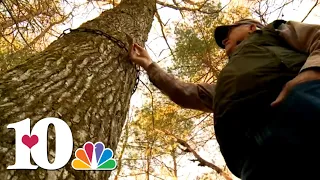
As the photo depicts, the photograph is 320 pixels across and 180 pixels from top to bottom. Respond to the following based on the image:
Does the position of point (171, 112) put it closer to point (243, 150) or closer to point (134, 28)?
point (134, 28)

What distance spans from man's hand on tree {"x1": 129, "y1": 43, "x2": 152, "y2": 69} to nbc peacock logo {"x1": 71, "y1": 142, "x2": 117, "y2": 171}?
53cm

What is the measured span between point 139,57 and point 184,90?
0.26 meters

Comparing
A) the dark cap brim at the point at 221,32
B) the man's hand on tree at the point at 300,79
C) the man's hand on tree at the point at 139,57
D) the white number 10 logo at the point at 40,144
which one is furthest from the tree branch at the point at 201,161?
the man's hand on tree at the point at 300,79

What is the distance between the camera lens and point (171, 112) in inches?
151

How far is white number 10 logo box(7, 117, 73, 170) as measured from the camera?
1069 mm

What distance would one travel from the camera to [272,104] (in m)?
0.96

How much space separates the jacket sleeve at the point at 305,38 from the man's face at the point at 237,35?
25 centimetres

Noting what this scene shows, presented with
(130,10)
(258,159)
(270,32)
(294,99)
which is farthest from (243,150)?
(130,10)

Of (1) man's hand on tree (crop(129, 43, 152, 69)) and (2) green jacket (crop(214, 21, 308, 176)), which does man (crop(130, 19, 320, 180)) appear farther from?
(1) man's hand on tree (crop(129, 43, 152, 69))

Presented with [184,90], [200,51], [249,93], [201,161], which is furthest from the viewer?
[201,161]

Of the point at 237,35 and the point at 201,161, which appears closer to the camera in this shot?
the point at 237,35

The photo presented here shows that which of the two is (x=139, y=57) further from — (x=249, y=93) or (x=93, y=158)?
(x=249, y=93)

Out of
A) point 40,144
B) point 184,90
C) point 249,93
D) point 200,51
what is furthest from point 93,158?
point 200,51

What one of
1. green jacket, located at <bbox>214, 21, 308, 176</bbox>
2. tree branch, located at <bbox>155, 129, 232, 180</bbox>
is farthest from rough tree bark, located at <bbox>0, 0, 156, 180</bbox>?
tree branch, located at <bbox>155, 129, 232, 180</bbox>
